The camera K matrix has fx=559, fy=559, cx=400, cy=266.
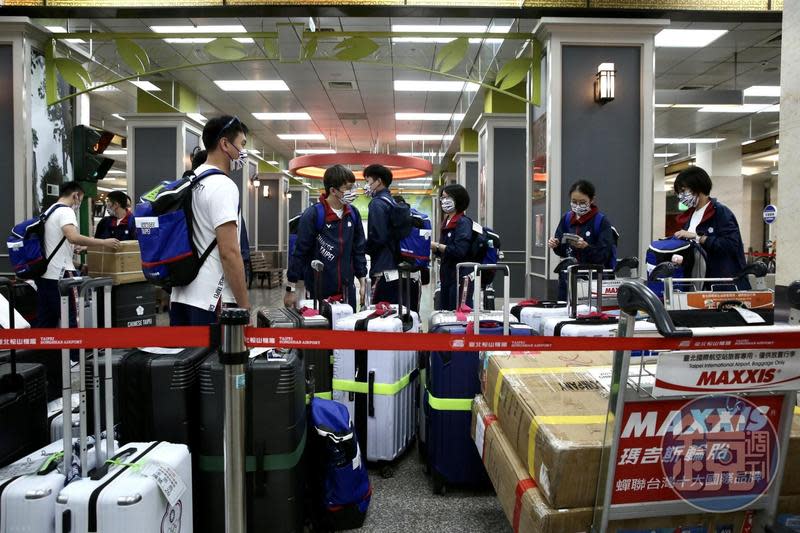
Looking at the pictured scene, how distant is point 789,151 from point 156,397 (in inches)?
103

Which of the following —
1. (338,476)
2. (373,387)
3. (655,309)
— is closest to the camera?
(655,309)

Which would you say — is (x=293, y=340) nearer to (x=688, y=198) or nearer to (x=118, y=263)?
(x=688, y=198)

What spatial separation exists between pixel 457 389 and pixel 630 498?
1082 mm

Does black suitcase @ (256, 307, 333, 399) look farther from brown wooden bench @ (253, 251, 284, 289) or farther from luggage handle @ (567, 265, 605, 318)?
brown wooden bench @ (253, 251, 284, 289)

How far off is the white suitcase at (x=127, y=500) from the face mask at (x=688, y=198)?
3.55 meters

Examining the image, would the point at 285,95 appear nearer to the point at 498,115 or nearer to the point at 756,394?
the point at 498,115

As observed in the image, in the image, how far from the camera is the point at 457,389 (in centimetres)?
241

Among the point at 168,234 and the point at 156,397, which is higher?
the point at 168,234

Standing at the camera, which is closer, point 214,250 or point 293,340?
point 293,340

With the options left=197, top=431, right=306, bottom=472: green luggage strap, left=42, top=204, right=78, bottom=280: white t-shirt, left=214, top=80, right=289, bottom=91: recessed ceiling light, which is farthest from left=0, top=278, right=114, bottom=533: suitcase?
left=214, top=80, right=289, bottom=91: recessed ceiling light

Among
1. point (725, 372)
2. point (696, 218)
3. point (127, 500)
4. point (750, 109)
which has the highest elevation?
point (750, 109)

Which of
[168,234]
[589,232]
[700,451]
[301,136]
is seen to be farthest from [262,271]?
[700,451]

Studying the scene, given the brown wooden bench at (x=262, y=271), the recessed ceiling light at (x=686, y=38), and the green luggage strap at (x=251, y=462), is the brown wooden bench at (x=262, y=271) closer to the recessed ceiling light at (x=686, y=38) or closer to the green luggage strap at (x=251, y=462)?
the recessed ceiling light at (x=686, y=38)

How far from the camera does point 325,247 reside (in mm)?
3865
